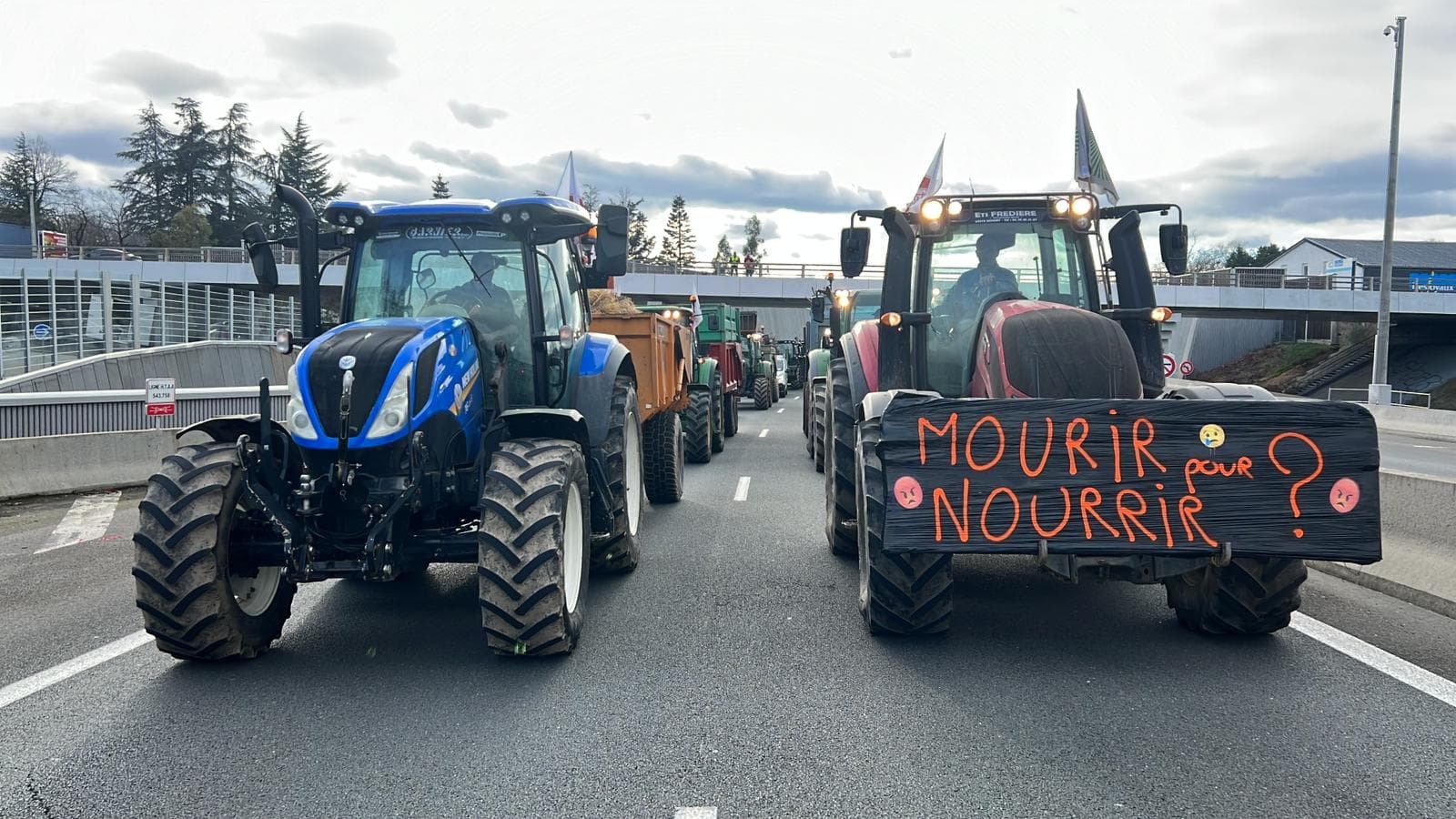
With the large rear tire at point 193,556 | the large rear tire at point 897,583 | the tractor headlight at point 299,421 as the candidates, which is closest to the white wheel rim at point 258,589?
the large rear tire at point 193,556

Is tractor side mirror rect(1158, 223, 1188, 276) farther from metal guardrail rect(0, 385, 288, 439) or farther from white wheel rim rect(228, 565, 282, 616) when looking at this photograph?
metal guardrail rect(0, 385, 288, 439)

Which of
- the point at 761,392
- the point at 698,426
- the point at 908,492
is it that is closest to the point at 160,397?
the point at 698,426

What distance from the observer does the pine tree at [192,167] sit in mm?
93750

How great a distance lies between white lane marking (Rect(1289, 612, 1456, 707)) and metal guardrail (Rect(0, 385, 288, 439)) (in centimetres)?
1070

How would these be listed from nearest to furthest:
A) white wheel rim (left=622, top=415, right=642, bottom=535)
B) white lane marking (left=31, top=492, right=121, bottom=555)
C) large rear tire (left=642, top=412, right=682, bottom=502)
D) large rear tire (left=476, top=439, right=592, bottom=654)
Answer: large rear tire (left=476, top=439, right=592, bottom=654)
white wheel rim (left=622, top=415, right=642, bottom=535)
white lane marking (left=31, top=492, right=121, bottom=555)
large rear tire (left=642, top=412, right=682, bottom=502)

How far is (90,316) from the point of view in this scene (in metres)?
19.5

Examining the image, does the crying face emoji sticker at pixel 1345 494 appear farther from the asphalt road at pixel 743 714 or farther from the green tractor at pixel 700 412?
the green tractor at pixel 700 412

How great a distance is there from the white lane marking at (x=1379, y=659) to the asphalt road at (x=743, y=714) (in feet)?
0.23

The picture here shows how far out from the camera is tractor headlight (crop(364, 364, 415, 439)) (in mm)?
5176

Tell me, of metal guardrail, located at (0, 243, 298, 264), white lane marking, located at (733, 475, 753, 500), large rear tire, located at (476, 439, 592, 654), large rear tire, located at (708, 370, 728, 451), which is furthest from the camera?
metal guardrail, located at (0, 243, 298, 264)

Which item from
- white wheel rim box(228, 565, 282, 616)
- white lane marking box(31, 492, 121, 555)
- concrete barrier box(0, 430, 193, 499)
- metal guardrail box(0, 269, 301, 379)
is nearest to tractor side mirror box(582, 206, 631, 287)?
white wheel rim box(228, 565, 282, 616)

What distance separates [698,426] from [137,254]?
198 ft

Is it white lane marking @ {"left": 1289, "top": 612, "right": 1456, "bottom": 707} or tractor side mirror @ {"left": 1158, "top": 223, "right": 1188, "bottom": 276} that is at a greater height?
tractor side mirror @ {"left": 1158, "top": 223, "right": 1188, "bottom": 276}

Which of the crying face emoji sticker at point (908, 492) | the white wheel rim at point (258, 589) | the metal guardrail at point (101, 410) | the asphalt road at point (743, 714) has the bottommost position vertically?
the asphalt road at point (743, 714)
